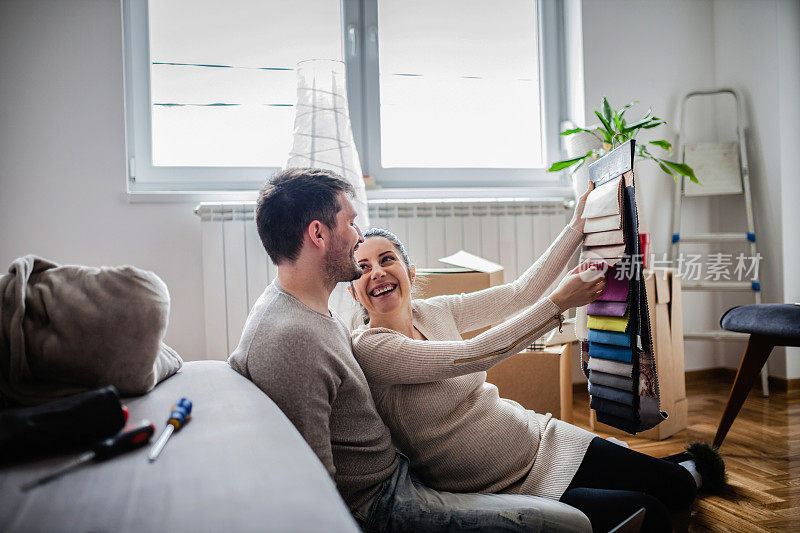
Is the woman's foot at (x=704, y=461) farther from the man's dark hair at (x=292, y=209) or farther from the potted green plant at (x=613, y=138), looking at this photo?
the man's dark hair at (x=292, y=209)

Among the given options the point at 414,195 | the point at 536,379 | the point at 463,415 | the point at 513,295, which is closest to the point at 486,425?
the point at 463,415

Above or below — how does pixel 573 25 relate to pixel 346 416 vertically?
above

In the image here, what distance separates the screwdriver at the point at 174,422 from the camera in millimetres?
652

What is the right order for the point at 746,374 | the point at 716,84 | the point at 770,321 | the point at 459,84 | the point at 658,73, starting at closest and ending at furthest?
the point at 770,321 → the point at 746,374 → the point at 459,84 → the point at 658,73 → the point at 716,84

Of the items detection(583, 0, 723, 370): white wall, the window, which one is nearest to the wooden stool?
detection(583, 0, 723, 370): white wall

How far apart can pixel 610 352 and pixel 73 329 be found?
42.7 inches

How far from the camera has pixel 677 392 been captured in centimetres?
230

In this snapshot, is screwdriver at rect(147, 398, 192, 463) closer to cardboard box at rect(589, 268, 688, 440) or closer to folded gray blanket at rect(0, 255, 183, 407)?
folded gray blanket at rect(0, 255, 183, 407)

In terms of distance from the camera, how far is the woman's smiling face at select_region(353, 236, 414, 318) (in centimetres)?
131

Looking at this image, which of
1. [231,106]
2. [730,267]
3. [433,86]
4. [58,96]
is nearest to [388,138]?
[433,86]

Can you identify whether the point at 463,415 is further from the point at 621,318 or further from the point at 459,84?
the point at 459,84

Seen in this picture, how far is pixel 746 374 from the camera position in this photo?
198cm

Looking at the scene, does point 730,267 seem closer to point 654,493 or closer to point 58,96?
point 654,493

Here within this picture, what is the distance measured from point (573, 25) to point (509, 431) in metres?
2.50
